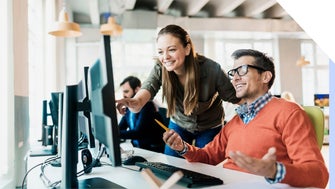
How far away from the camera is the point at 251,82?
1.64 meters

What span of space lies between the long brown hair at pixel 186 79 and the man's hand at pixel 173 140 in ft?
1.67

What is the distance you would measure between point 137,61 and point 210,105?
7378 millimetres

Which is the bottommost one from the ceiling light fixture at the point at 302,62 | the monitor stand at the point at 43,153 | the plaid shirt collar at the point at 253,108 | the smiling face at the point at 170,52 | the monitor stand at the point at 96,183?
the monitor stand at the point at 43,153

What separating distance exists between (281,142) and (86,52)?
817 cm

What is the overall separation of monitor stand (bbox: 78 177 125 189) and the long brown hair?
0.87 metres

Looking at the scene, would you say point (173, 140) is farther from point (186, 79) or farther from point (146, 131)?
point (146, 131)

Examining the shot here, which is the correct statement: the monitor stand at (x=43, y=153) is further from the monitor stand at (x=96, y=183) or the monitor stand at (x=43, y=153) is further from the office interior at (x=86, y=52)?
the monitor stand at (x=96, y=183)

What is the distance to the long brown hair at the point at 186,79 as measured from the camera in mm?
1980

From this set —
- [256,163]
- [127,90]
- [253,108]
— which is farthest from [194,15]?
[256,163]

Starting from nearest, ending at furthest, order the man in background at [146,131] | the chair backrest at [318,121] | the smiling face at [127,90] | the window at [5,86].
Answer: the chair backrest at [318,121] → the window at [5,86] → the man in background at [146,131] → the smiling face at [127,90]

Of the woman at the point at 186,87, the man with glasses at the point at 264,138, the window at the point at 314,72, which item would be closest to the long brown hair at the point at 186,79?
the woman at the point at 186,87

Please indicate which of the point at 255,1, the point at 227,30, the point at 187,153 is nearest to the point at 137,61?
the point at 227,30

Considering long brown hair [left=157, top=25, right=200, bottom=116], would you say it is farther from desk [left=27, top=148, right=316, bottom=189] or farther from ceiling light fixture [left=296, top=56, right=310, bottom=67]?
ceiling light fixture [left=296, top=56, right=310, bottom=67]

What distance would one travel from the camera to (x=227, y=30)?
8820mm
